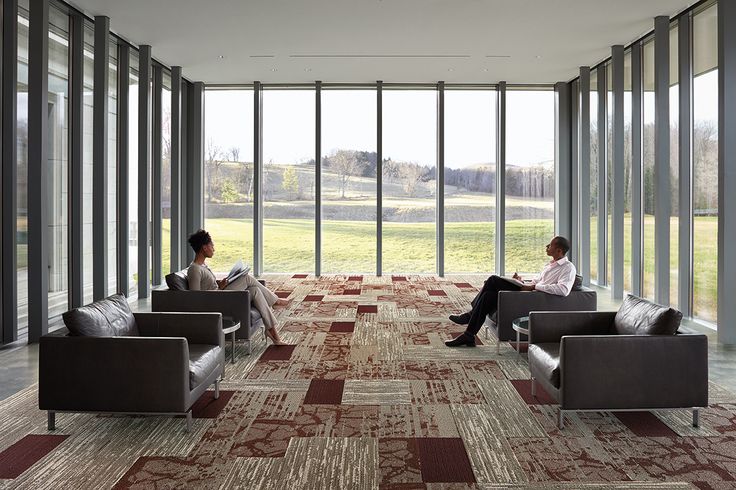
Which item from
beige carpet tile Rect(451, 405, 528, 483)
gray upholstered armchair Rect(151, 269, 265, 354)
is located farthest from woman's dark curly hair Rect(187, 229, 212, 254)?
beige carpet tile Rect(451, 405, 528, 483)

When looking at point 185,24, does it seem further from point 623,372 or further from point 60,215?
point 623,372

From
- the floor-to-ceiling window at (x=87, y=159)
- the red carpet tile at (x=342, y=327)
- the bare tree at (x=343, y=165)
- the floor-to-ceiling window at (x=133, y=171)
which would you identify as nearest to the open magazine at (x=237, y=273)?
the red carpet tile at (x=342, y=327)

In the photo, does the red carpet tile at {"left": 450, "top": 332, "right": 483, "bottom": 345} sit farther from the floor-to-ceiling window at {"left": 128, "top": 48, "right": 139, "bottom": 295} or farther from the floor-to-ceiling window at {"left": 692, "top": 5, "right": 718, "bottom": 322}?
the floor-to-ceiling window at {"left": 128, "top": 48, "right": 139, "bottom": 295}

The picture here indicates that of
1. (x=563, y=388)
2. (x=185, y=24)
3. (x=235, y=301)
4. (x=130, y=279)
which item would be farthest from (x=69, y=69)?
(x=563, y=388)

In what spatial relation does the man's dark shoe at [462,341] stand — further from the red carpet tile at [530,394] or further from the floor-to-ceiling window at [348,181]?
the floor-to-ceiling window at [348,181]

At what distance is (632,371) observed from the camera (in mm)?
4121

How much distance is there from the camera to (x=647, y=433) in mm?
4082

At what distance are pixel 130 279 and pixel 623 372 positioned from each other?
25.0 feet

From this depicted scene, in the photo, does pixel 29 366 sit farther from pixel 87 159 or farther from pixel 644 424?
pixel 644 424

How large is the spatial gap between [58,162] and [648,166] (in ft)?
25.6

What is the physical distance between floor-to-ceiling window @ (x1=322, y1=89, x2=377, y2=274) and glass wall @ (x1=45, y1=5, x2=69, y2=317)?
224 inches

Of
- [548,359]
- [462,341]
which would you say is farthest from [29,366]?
[548,359]

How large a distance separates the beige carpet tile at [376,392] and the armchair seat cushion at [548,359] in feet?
3.18

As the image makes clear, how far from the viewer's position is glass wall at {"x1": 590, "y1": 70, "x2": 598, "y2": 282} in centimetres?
1154
